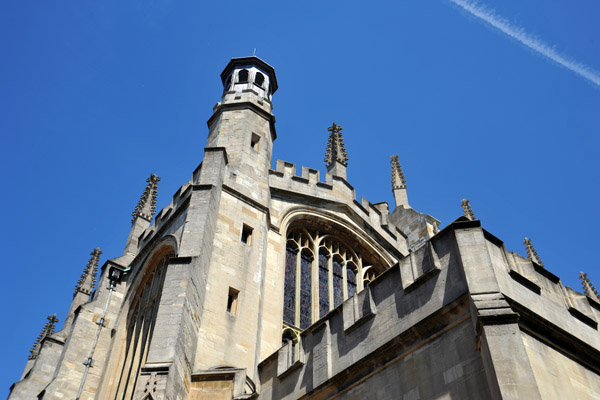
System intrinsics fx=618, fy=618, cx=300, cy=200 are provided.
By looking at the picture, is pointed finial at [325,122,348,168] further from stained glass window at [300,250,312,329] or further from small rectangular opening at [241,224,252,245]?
small rectangular opening at [241,224,252,245]

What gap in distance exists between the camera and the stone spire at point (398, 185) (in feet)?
76.9

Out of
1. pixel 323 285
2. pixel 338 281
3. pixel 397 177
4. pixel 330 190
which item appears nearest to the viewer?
pixel 323 285

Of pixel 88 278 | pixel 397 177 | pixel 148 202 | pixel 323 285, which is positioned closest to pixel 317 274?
pixel 323 285

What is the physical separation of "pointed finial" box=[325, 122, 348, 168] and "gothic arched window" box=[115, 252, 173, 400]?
796cm

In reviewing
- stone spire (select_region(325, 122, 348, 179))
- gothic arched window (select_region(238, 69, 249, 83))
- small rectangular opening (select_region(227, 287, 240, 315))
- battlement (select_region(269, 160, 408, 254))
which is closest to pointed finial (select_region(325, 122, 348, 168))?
stone spire (select_region(325, 122, 348, 179))

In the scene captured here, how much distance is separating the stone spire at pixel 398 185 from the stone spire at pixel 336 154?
299 cm

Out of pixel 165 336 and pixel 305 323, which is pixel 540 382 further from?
pixel 305 323

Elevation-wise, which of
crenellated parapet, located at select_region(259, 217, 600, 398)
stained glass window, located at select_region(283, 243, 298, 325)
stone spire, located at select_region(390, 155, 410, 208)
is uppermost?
stone spire, located at select_region(390, 155, 410, 208)

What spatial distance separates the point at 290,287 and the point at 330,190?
13.1 ft

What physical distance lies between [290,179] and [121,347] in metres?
6.41

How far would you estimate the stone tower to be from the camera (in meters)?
7.19

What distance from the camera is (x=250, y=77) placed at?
2038cm

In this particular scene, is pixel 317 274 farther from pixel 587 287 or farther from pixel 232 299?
pixel 587 287

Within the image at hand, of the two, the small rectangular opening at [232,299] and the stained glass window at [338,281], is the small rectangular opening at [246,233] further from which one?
the stained glass window at [338,281]
